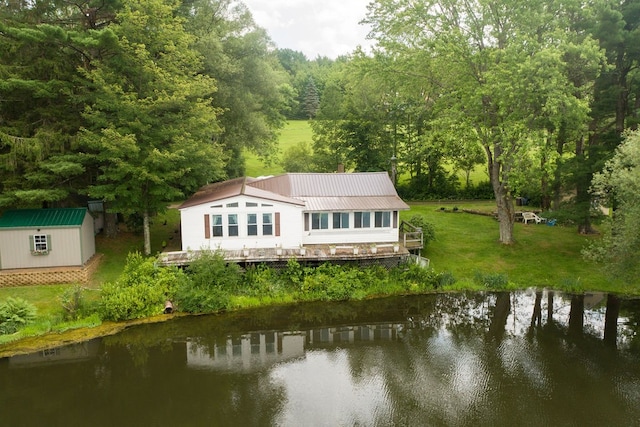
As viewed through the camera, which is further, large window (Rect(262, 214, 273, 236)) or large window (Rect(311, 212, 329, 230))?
large window (Rect(311, 212, 329, 230))

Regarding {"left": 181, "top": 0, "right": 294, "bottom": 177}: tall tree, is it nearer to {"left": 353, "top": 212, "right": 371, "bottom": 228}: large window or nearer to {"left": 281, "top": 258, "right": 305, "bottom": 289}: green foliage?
{"left": 353, "top": 212, "right": 371, "bottom": 228}: large window

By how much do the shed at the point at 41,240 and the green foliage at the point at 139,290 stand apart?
8.61 feet

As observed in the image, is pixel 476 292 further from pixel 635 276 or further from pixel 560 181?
pixel 560 181

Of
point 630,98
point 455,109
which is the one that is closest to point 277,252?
point 455,109

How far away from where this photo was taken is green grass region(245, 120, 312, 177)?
2008 inches

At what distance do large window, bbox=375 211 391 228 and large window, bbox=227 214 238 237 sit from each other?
282 inches

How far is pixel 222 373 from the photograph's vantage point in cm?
1552

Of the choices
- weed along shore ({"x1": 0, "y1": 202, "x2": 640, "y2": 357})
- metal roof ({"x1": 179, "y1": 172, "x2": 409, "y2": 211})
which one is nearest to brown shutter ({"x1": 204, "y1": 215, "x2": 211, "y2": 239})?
metal roof ({"x1": 179, "y1": 172, "x2": 409, "y2": 211})

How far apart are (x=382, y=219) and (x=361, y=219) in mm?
1126

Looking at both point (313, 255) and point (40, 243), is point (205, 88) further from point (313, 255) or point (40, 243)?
point (40, 243)

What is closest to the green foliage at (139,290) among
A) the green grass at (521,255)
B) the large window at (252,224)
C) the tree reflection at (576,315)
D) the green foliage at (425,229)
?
the large window at (252,224)

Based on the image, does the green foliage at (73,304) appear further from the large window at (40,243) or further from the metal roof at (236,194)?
the metal roof at (236,194)

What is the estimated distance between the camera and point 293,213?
75.9ft

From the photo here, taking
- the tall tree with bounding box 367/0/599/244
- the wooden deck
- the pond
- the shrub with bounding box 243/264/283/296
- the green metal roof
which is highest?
the tall tree with bounding box 367/0/599/244
